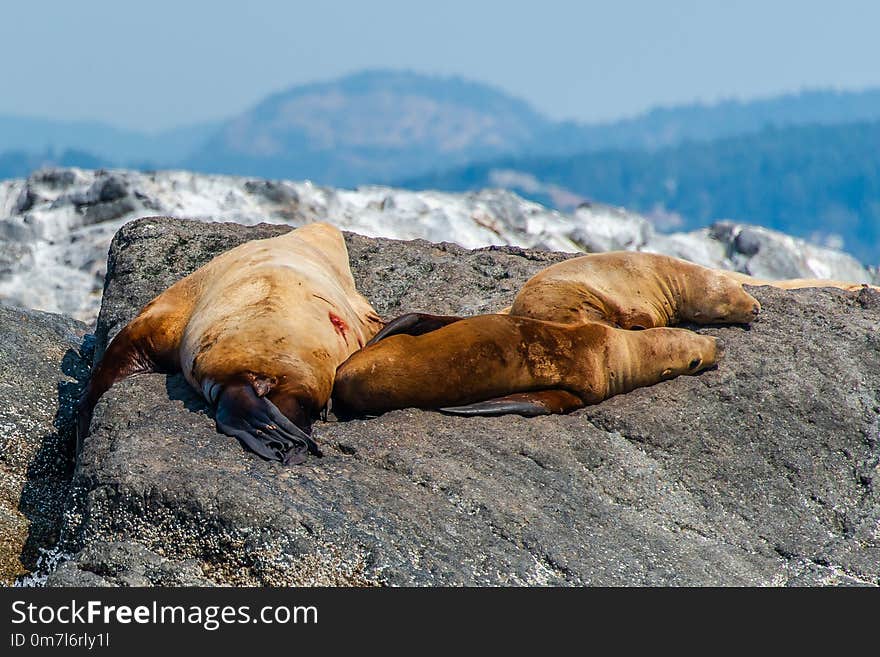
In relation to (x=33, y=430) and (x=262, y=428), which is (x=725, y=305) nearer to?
(x=262, y=428)

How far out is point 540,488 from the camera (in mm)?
5336

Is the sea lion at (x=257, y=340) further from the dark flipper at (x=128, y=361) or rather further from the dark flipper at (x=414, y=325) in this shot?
the dark flipper at (x=414, y=325)

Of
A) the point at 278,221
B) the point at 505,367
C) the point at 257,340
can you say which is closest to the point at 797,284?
the point at 505,367

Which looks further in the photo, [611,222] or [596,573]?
[611,222]

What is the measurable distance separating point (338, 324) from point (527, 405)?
128cm

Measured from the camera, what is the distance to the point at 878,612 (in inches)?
171

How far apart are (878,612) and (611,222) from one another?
1706 centimetres

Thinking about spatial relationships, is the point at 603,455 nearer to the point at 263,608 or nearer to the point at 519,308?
the point at 519,308

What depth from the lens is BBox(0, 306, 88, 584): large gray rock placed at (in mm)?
5453

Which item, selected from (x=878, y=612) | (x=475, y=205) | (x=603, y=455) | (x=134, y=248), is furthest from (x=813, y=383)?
(x=475, y=205)

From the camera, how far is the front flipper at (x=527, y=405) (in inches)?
237

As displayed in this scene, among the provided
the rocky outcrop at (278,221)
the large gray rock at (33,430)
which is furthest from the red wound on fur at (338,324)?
the rocky outcrop at (278,221)

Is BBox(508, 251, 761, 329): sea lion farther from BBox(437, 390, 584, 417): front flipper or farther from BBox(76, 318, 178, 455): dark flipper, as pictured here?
BBox(76, 318, 178, 455): dark flipper

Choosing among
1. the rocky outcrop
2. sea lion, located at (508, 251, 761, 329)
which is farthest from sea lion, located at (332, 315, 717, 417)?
the rocky outcrop
